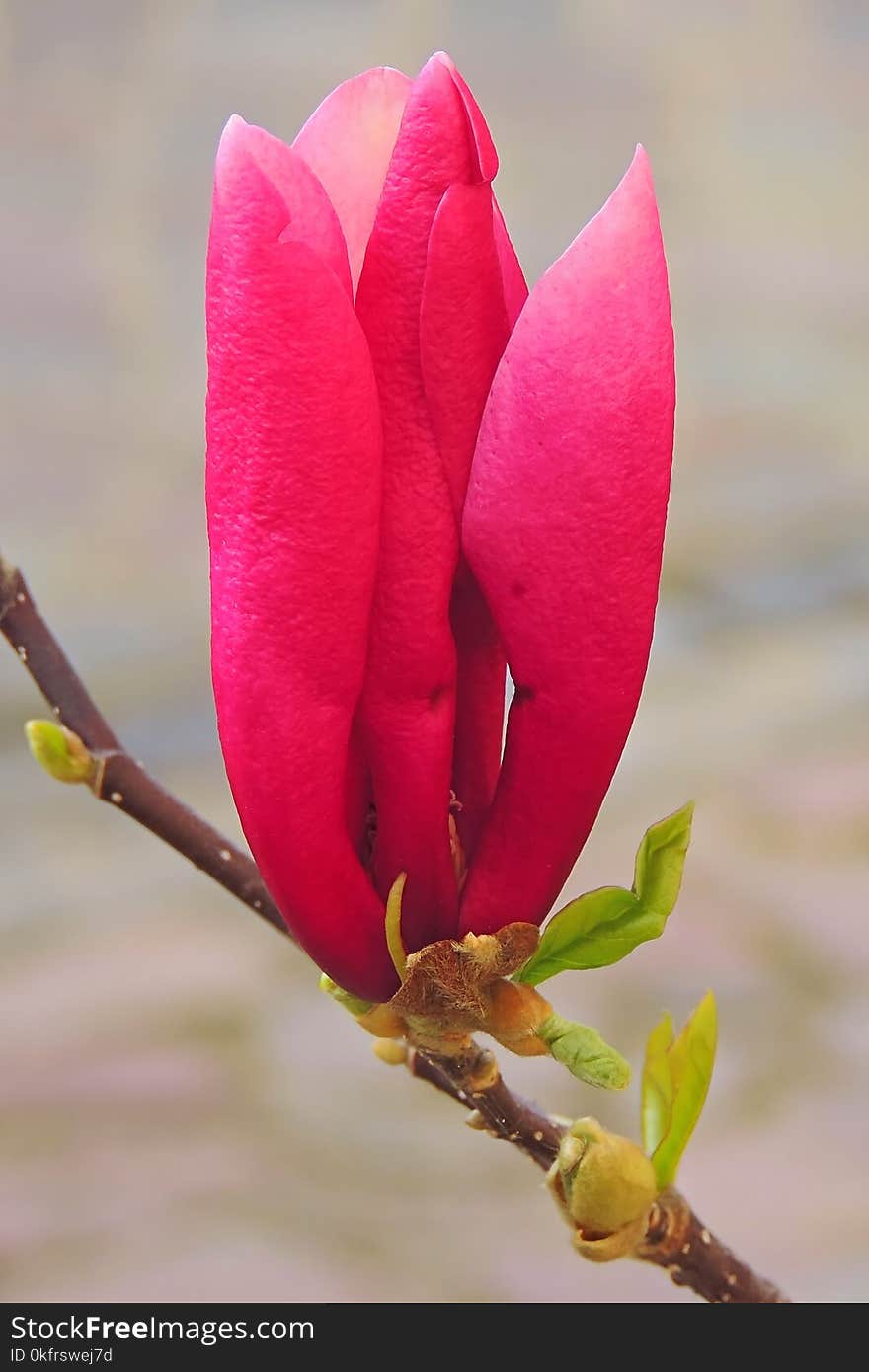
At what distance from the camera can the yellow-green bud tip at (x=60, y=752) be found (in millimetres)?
418

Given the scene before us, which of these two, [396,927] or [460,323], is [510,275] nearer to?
[460,323]

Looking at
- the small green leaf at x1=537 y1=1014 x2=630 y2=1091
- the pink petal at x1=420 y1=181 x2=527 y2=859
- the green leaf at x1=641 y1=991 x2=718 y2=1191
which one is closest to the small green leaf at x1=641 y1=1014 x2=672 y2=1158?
the green leaf at x1=641 y1=991 x2=718 y2=1191

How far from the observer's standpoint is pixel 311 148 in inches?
13.2

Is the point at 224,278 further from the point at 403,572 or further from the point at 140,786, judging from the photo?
the point at 140,786

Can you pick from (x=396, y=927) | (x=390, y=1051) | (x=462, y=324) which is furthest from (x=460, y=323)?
(x=390, y=1051)

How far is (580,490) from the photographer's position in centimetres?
30

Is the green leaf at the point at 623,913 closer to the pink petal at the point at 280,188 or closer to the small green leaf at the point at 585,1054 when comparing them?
the small green leaf at the point at 585,1054

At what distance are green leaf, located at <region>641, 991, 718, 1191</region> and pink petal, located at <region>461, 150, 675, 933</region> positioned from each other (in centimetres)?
18

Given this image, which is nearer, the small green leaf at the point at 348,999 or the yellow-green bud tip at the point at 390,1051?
the small green leaf at the point at 348,999

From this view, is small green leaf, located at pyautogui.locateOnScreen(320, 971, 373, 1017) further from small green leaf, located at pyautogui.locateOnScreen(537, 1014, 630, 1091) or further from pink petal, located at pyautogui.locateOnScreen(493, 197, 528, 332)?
pink petal, located at pyautogui.locateOnScreen(493, 197, 528, 332)

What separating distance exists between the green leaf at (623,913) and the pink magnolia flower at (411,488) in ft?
0.05

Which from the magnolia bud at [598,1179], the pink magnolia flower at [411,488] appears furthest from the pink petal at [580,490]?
the magnolia bud at [598,1179]

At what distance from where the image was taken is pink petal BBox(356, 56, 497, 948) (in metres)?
0.30

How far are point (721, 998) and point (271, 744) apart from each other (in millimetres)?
702
